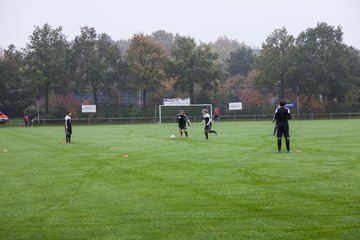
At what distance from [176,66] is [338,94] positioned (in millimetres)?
23830

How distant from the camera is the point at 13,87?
69.1 metres

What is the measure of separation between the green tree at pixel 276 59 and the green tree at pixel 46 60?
28.8 meters

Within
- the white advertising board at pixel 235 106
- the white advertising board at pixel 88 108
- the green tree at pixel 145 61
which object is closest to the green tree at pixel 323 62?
the white advertising board at pixel 235 106

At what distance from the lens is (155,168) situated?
14195 mm

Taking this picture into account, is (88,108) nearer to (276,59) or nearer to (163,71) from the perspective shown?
(163,71)

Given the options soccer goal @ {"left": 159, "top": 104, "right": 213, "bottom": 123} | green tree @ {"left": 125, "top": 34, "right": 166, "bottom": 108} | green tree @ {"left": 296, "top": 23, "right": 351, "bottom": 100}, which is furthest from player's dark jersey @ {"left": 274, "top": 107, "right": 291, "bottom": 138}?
green tree @ {"left": 296, "top": 23, "right": 351, "bottom": 100}

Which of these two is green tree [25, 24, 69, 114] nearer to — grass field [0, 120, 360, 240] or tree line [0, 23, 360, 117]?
Answer: tree line [0, 23, 360, 117]

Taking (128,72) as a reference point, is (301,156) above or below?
below

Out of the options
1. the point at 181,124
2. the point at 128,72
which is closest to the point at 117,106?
the point at 128,72

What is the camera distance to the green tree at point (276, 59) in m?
68.3

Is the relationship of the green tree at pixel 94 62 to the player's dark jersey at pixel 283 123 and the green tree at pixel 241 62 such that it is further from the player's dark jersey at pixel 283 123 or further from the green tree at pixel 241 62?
the player's dark jersey at pixel 283 123

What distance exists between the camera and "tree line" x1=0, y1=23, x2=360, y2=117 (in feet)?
220

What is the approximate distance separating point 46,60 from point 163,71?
655 inches

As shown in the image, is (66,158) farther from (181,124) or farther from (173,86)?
(173,86)
